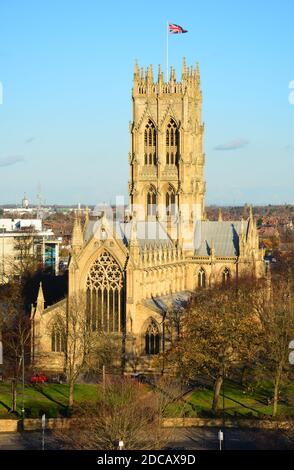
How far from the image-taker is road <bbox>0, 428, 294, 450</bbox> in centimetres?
5650

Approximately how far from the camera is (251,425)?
2458 inches

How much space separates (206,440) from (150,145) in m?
43.3

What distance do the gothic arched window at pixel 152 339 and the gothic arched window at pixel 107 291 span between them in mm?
2278

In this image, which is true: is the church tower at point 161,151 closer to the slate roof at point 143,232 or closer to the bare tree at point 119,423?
the slate roof at point 143,232

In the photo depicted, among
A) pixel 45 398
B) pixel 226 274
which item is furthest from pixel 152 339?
pixel 226 274

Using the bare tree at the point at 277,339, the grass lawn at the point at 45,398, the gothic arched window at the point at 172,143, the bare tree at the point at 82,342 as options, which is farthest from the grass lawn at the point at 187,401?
the gothic arched window at the point at 172,143

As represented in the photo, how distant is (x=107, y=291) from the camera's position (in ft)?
268

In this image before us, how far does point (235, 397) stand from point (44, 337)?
59.2 feet

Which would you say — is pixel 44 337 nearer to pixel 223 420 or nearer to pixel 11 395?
pixel 11 395

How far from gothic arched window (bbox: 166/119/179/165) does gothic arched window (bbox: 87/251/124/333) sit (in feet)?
59.9

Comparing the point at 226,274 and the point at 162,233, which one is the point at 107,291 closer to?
the point at 162,233

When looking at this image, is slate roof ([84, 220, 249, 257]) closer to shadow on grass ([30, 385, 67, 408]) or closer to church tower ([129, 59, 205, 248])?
church tower ([129, 59, 205, 248])

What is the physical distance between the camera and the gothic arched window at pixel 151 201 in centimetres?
9669
